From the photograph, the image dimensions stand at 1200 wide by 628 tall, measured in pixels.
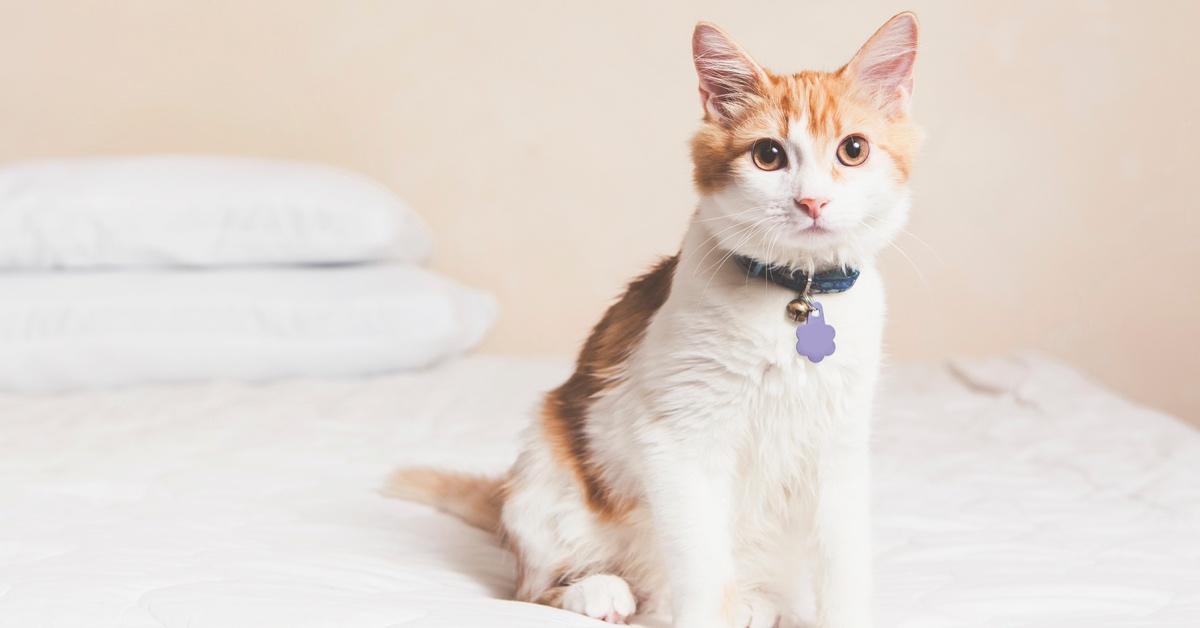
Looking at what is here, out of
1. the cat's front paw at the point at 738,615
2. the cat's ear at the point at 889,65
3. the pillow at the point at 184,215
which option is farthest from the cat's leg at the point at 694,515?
the pillow at the point at 184,215

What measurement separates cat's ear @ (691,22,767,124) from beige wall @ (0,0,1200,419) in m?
1.89

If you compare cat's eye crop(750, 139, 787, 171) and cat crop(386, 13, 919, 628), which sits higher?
cat's eye crop(750, 139, 787, 171)

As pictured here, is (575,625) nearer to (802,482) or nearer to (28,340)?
(802,482)

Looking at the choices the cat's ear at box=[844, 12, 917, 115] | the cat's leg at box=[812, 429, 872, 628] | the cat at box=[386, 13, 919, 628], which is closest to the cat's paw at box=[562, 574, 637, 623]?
the cat at box=[386, 13, 919, 628]

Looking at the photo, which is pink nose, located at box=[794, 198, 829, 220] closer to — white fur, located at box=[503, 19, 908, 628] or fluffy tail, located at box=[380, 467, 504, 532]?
white fur, located at box=[503, 19, 908, 628]

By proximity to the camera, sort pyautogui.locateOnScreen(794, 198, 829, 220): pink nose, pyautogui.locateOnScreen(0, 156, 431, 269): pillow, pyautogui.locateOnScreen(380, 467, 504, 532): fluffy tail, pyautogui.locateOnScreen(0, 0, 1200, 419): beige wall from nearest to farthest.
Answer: pyautogui.locateOnScreen(794, 198, 829, 220): pink nose, pyautogui.locateOnScreen(380, 467, 504, 532): fluffy tail, pyautogui.locateOnScreen(0, 156, 431, 269): pillow, pyautogui.locateOnScreen(0, 0, 1200, 419): beige wall

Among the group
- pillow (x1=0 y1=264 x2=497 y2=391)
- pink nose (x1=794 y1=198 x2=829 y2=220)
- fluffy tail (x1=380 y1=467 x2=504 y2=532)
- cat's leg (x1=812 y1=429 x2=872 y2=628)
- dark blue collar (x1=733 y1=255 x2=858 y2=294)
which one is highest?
pink nose (x1=794 y1=198 x2=829 y2=220)

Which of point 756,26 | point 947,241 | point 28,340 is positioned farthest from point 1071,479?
point 28,340

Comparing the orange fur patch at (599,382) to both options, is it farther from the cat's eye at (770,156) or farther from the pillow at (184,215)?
the pillow at (184,215)

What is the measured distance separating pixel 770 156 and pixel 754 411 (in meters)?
0.22

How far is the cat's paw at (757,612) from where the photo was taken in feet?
3.25

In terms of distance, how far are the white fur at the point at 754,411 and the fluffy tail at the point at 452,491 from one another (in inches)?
13.0

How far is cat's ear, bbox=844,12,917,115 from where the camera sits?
3.21 ft

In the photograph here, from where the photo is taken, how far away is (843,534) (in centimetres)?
97
